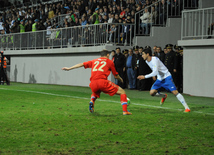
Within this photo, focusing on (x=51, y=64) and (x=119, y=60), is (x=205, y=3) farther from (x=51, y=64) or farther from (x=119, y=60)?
(x=51, y=64)

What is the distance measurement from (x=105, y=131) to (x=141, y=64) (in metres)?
12.9

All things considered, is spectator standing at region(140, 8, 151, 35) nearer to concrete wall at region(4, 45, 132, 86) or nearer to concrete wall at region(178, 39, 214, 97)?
concrete wall at region(4, 45, 132, 86)

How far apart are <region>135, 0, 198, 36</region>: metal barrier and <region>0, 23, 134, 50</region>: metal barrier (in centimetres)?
62

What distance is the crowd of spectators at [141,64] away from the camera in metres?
19.5

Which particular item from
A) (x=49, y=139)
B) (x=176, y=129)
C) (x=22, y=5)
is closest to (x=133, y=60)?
(x=176, y=129)

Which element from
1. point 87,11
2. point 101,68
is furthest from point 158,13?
point 101,68

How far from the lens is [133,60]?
22000 millimetres

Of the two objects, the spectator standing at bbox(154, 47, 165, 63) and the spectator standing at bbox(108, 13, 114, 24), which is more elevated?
the spectator standing at bbox(108, 13, 114, 24)

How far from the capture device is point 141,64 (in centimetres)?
2133

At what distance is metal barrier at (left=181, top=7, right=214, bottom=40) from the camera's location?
60.6 feet

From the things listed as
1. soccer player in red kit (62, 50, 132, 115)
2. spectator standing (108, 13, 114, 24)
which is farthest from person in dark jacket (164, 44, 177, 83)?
soccer player in red kit (62, 50, 132, 115)

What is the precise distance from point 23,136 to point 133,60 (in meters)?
14.3

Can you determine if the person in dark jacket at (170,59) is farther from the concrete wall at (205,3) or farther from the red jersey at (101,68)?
the red jersey at (101,68)

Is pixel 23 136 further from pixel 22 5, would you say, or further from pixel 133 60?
pixel 22 5
